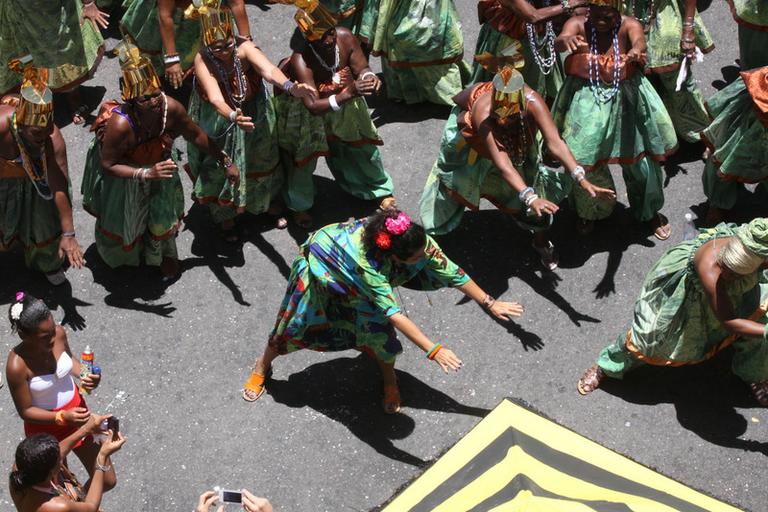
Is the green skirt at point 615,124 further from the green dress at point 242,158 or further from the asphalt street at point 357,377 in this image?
the green dress at point 242,158

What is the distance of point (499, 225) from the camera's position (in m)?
7.24

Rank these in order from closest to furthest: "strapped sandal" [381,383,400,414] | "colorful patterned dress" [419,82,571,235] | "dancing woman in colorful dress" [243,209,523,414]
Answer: "dancing woman in colorful dress" [243,209,523,414] → "strapped sandal" [381,383,400,414] → "colorful patterned dress" [419,82,571,235]

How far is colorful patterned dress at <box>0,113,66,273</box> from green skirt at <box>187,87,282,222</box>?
894 millimetres

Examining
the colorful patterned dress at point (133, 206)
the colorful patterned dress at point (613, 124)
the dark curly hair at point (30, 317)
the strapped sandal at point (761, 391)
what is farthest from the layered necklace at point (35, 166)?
the strapped sandal at point (761, 391)

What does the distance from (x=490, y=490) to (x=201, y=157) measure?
116 inches

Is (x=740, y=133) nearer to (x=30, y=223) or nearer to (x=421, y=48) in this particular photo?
(x=421, y=48)

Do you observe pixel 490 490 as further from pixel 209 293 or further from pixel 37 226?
pixel 37 226

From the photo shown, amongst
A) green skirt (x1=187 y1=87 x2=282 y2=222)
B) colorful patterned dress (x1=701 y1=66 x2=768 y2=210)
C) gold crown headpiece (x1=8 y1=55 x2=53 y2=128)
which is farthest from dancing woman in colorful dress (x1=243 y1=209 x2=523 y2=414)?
colorful patterned dress (x1=701 y1=66 x2=768 y2=210)

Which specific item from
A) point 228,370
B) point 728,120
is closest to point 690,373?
point 728,120

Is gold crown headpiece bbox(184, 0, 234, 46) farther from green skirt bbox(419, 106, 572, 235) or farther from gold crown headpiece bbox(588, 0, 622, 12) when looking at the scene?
gold crown headpiece bbox(588, 0, 622, 12)

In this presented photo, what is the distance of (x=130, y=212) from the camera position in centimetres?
650

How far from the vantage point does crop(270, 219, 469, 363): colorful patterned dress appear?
5.39 m

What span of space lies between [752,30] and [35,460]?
523cm

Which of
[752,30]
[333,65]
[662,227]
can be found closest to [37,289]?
[333,65]
